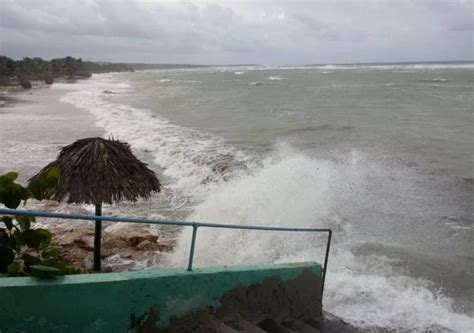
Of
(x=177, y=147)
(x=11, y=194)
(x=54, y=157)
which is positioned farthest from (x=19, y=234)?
(x=177, y=147)

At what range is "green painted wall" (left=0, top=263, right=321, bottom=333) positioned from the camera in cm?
285

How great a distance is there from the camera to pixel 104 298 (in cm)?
313

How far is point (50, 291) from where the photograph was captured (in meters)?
2.93

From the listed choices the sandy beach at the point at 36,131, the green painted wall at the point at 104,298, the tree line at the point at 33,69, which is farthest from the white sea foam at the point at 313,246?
the tree line at the point at 33,69

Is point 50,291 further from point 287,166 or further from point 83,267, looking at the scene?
point 287,166

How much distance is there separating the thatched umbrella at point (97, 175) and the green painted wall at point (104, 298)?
308 centimetres

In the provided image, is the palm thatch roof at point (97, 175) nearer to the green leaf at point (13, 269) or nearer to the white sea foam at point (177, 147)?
the green leaf at point (13, 269)

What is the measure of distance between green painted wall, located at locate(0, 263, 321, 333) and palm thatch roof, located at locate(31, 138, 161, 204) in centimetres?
307

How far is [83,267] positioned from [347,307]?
420 cm

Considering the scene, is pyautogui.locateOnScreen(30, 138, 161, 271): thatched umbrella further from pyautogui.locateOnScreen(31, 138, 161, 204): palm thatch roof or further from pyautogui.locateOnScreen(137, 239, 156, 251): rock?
pyautogui.locateOnScreen(137, 239, 156, 251): rock

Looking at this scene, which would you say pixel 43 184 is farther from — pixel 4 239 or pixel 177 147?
pixel 177 147

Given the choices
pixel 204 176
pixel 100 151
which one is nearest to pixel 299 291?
pixel 100 151

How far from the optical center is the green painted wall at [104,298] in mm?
2852

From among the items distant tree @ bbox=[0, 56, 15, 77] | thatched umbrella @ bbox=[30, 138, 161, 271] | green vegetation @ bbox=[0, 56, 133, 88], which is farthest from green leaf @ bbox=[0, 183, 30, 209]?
distant tree @ bbox=[0, 56, 15, 77]
